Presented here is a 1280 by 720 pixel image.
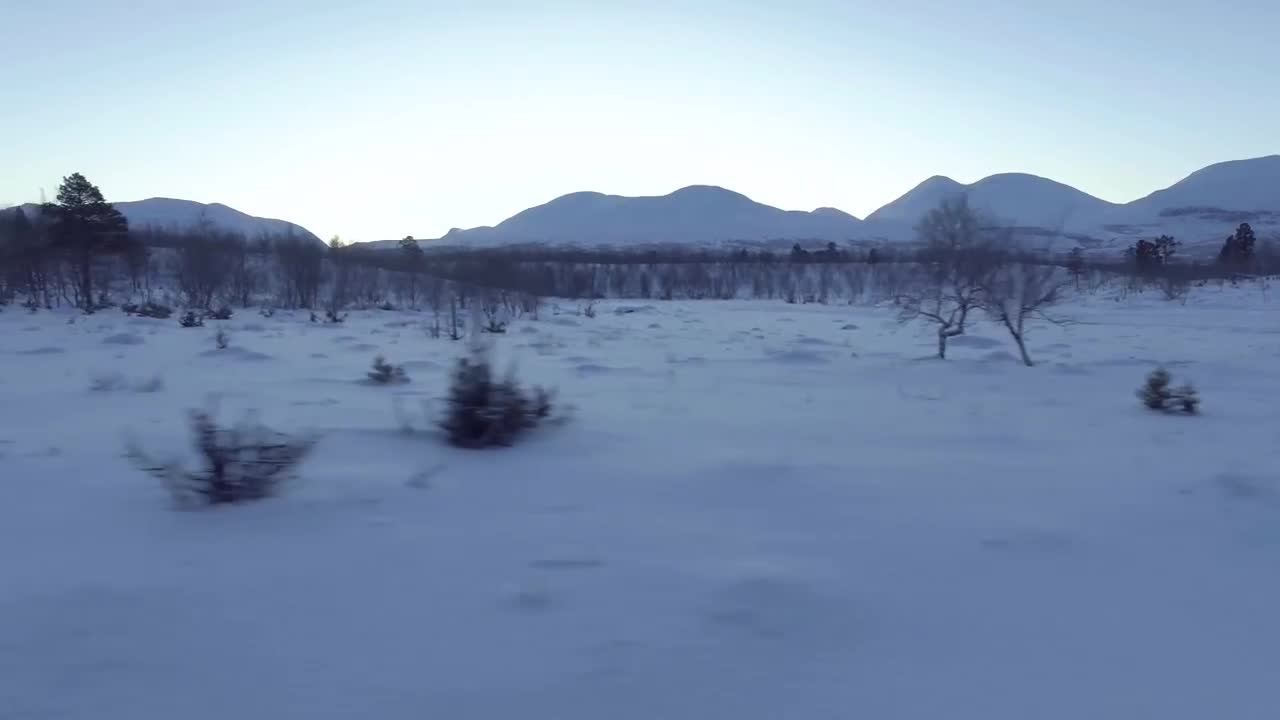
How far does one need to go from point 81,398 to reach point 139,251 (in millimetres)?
25385

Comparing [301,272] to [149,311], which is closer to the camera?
[149,311]

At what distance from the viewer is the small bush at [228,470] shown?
3.36m

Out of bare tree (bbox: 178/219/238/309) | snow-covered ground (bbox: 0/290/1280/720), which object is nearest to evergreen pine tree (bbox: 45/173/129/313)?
bare tree (bbox: 178/219/238/309)

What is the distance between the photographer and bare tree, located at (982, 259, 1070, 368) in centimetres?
1008

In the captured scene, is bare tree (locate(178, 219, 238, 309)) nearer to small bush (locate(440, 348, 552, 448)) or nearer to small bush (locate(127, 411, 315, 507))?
small bush (locate(440, 348, 552, 448))

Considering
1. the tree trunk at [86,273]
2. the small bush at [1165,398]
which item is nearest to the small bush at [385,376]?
the small bush at [1165,398]

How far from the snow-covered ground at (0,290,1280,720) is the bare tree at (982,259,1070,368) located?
173 inches

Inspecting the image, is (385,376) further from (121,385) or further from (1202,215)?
(1202,215)

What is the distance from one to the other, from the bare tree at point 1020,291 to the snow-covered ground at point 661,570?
4.38m

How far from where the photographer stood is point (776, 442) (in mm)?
4961

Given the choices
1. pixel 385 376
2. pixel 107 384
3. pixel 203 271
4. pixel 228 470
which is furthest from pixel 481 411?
pixel 203 271

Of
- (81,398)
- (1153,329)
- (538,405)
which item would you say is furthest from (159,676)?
(1153,329)

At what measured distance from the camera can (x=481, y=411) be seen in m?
4.65

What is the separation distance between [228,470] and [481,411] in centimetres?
152
